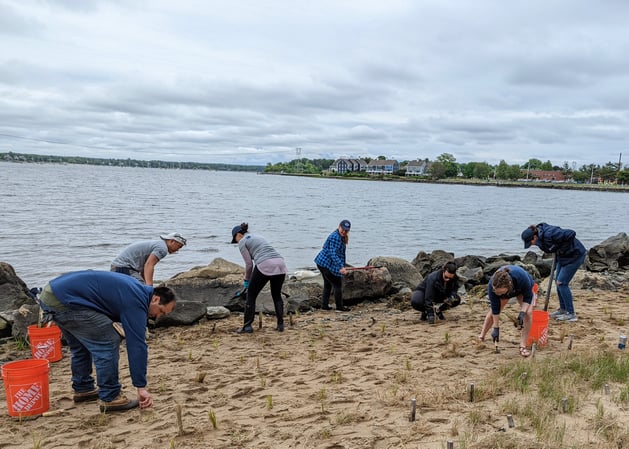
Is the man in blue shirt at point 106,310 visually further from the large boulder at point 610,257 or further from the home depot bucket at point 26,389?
the large boulder at point 610,257

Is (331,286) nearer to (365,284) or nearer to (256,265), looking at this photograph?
(365,284)

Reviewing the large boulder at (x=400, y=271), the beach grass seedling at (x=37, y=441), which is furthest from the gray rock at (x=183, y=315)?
the large boulder at (x=400, y=271)

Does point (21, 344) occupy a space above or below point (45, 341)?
below

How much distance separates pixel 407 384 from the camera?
543 cm

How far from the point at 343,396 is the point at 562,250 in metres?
4.96

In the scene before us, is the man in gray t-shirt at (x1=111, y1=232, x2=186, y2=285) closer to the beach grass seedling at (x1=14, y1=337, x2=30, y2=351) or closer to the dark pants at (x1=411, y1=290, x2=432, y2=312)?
the beach grass seedling at (x1=14, y1=337, x2=30, y2=351)

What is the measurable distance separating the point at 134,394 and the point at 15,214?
28.2m

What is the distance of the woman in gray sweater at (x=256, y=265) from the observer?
7859 millimetres

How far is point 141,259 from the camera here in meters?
6.89

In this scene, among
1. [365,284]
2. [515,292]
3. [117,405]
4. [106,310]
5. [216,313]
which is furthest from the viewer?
[365,284]

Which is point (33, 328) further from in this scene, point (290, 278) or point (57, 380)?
point (290, 278)

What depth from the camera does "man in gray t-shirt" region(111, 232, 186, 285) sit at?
22.2ft

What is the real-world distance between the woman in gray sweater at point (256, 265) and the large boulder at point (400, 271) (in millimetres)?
5232

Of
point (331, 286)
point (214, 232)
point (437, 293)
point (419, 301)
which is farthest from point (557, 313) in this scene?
point (214, 232)
